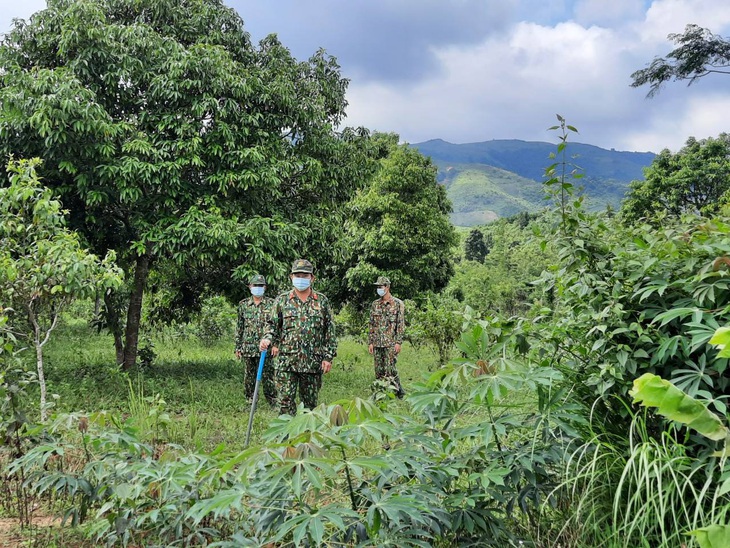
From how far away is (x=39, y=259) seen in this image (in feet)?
15.4

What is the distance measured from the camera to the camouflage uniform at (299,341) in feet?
18.3

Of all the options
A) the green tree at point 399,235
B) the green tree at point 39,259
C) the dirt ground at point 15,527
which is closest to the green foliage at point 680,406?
the dirt ground at point 15,527

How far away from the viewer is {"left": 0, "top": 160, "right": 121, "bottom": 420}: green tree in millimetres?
4641

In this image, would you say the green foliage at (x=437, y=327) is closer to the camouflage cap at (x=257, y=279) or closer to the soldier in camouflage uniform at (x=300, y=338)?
the camouflage cap at (x=257, y=279)

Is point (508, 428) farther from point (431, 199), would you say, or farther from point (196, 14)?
point (431, 199)

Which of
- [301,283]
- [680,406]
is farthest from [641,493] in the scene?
[301,283]

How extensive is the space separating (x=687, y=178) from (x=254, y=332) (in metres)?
21.4

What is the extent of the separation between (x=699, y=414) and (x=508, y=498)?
2.92 feet

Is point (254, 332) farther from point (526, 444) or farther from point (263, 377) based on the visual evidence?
point (526, 444)

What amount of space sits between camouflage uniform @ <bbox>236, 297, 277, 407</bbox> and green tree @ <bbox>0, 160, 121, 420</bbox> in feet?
8.26

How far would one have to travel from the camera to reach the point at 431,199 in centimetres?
1848

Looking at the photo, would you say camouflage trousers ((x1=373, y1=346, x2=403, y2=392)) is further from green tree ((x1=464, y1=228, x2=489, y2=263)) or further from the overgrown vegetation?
green tree ((x1=464, y1=228, x2=489, y2=263))

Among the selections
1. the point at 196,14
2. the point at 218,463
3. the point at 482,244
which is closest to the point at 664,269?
the point at 218,463

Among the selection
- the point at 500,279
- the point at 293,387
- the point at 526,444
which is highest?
the point at 526,444
